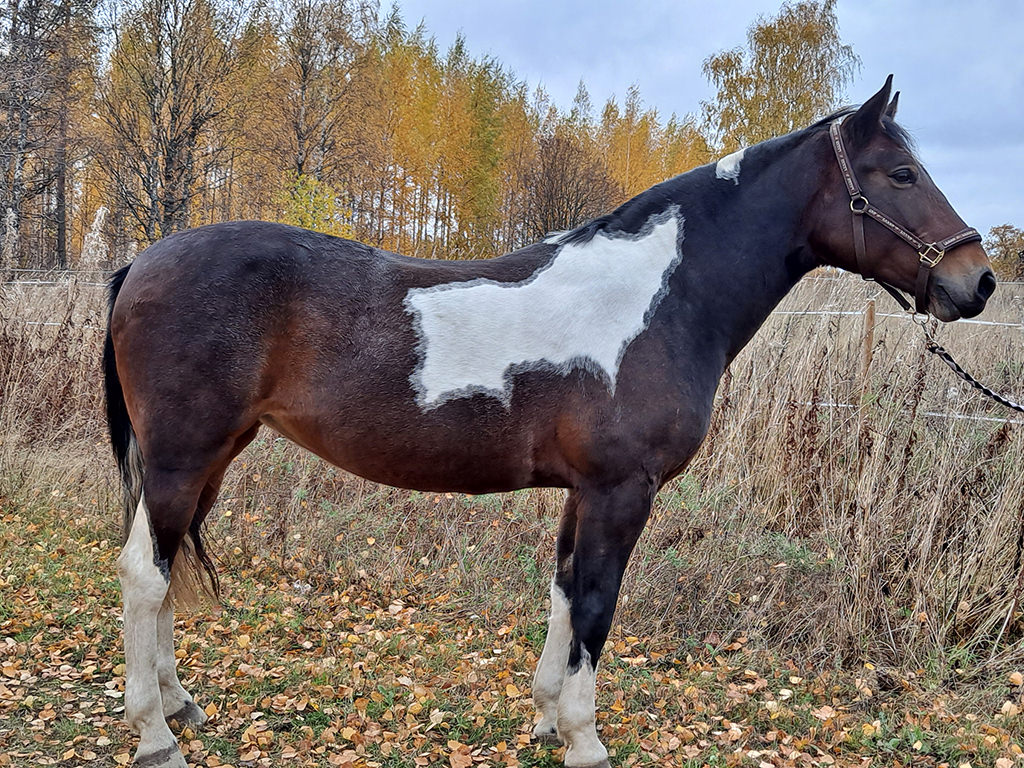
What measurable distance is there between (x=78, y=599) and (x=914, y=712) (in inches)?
175

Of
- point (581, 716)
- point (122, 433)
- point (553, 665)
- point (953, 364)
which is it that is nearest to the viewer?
point (581, 716)

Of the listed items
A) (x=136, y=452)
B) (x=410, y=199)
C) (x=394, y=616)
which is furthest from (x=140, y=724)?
(x=410, y=199)

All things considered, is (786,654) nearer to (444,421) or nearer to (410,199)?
(444,421)

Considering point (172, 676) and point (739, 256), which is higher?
point (739, 256)

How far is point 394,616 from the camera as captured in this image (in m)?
3.91

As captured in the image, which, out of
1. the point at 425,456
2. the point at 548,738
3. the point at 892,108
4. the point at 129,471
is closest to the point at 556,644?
the point at 548,738

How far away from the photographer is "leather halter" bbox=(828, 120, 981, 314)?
2.45m

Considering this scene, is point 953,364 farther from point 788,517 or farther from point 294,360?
point 294,360

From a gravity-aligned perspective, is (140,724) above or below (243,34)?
below

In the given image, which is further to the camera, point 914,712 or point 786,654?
point 786,654

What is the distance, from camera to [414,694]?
3.09 meters

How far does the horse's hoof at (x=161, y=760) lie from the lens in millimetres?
2482

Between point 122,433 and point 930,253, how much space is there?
3282mm

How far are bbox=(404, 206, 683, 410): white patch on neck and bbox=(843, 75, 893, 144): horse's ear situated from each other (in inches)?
30.9
